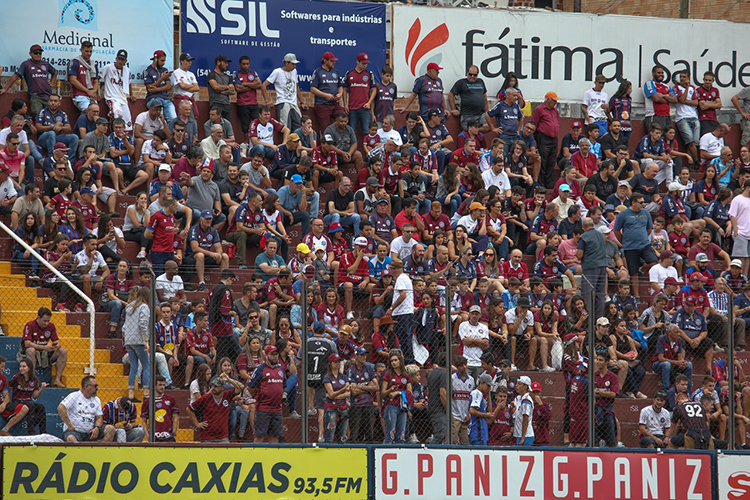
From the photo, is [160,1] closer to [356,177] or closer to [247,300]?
[356,177]

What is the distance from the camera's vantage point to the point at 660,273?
56.2 ft

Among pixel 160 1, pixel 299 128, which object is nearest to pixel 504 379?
pixel 299 128

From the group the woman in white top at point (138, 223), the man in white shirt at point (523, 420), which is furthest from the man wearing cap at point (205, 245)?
the man in white shirt at point (523, 420)

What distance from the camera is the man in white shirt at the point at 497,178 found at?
1838 cm

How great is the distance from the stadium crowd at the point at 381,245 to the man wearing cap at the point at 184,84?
41mm

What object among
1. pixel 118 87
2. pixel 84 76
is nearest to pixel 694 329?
pixel 118 87

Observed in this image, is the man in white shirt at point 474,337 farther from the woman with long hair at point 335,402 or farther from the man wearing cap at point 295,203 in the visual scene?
the man wearing cap at point 295,203

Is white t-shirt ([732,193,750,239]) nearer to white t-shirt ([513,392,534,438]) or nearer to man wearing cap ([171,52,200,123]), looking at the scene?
white t-shirt ([513,392,534,438])

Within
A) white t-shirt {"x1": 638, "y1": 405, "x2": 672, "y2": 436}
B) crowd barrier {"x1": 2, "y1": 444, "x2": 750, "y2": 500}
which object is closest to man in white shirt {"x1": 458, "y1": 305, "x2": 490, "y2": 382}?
white t-shirt {"x1": 638, "y1": 405, "x2": 672, "y2": 436}

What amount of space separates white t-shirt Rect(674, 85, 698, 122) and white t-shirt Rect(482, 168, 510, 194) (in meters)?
5.07

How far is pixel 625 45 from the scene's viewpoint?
74.3 ft

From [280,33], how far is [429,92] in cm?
306

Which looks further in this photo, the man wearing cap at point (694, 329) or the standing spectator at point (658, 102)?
the standing spectator at point (658, 102)

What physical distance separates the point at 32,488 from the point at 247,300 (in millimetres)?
3719
